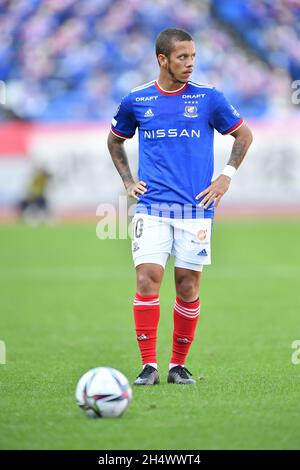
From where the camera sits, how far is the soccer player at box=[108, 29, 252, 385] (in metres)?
6.63

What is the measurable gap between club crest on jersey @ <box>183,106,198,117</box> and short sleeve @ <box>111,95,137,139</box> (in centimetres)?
43

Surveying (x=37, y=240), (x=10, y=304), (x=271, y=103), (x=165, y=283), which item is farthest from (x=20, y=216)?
(x=10, y=304)

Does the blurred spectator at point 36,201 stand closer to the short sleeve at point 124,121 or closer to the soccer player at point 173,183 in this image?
the short sleeve at point 124,121

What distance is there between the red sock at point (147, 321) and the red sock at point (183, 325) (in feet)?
0.78

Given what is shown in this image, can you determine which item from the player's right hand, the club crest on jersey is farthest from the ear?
the player's right hand

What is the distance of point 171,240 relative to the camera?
265 inches

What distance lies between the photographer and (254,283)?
1404 centimetres

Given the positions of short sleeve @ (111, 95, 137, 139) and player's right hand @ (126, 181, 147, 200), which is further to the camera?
short sleeve @ (111, 95, 137, 139)

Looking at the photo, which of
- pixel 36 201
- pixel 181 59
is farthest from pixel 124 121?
pixel 36 201

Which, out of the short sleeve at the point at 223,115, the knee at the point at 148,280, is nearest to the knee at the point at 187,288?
the knee at the point at 148,280

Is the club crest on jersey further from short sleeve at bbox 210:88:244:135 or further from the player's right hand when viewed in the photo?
the player's right hand

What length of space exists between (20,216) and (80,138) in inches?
114

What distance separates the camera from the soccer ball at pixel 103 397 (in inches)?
213
